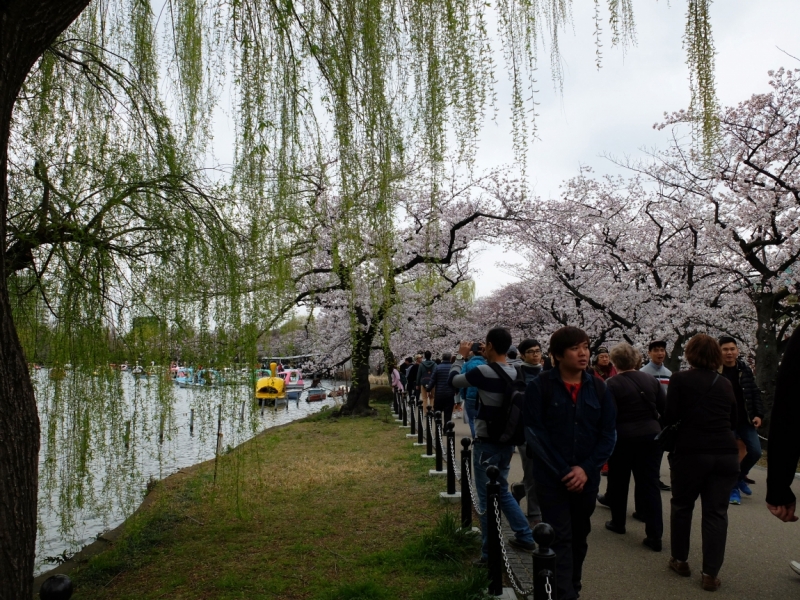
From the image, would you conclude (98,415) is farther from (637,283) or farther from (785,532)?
(637,283)

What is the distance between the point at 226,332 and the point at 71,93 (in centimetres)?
215

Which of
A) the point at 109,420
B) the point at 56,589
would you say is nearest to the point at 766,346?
the point at 109,420

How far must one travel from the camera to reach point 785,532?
5.34 meters

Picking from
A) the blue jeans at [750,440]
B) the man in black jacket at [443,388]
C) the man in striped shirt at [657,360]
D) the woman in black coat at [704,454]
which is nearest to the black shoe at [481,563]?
the woman in black coat at [704,454]

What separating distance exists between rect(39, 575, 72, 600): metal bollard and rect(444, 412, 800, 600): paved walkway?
3217 mm

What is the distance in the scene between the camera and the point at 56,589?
2004 millimetres

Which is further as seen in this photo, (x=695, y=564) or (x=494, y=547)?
(x=695, y=564)

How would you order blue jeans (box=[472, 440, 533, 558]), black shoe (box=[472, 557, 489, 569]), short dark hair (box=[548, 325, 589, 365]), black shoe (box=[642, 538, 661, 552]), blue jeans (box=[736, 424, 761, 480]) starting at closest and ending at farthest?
short dark hair (box=[548, 325, 589, 365]), black shoe (box=[472, 557, 489, 569]), blue jeans (box=[472, 440, 533, 558]), black shoe (box=[642, 538, 661, 552]), blue jeans (box=[736, 424, 761, 480])

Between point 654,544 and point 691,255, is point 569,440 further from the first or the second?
point 691,255

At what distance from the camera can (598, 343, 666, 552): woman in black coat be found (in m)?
5.05

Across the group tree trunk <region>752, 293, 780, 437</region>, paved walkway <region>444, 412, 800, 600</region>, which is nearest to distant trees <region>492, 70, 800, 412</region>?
tree trunk <region>752, 293, 780, 437</region>

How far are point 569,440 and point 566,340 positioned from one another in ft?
1.97

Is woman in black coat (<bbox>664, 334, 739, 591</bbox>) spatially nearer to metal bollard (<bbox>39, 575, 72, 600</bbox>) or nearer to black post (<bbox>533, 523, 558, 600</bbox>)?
black post (<bbox>533, 523, 558, 600</bbox>)

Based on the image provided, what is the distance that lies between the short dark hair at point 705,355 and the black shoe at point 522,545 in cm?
188
